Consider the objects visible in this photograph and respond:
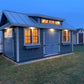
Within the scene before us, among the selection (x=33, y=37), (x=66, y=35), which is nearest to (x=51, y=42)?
(x=33, y=37)

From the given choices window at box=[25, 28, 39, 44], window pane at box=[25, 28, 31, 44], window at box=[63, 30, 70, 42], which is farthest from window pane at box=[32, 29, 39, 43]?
window at box=[63, 30, 70, 42]

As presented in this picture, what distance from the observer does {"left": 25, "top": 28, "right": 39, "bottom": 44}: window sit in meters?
5.75

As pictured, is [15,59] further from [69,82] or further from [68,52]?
[68,52]

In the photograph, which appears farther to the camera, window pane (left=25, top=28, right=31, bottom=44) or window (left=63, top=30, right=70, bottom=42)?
window (left=63, top=30, right=70, bottom=42)

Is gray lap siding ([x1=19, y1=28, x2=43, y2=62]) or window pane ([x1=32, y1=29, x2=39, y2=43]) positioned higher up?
window pane ([x1=32, y1=29, x2=39, y2=43])

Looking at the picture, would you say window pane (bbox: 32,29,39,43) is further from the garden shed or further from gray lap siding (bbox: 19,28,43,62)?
gray lap siding (bbox: 19,28,43,62)

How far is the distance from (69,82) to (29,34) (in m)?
3.80

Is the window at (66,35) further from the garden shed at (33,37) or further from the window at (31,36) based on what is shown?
the window at (31,36)

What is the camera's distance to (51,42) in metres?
7.17

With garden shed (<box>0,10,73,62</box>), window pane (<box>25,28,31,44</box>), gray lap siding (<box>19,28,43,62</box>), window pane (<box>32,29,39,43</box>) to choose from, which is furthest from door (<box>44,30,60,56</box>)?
window pane (<box>25,28,31,44</box>)

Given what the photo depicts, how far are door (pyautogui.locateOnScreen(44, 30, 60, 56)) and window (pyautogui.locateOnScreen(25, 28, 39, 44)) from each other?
0.85m

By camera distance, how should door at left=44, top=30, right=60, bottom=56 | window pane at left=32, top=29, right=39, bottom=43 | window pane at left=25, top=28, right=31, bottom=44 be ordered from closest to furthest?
window pane at left=25, top=28, right=31, bottom=44
window pane at left=32, top=29, right=39, bottom=43
door at left=44, top=30, right=60, bottom=56

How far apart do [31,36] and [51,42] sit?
1996 millimetres

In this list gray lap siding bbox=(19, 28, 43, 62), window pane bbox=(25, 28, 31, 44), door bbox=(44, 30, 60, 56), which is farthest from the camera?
door bbox=(44, 30, 60, 56)
